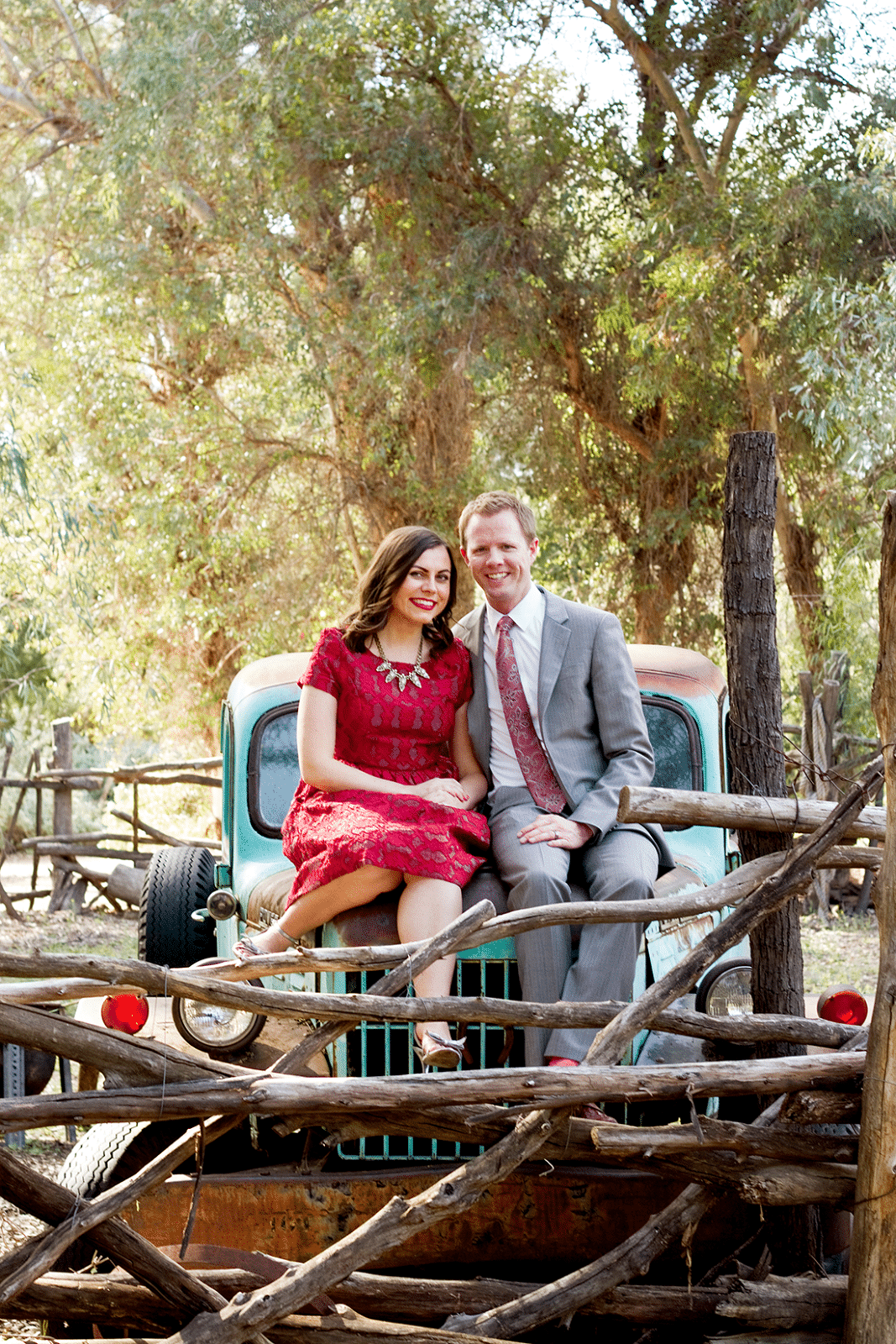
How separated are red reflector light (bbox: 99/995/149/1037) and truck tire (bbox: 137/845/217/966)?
158cm

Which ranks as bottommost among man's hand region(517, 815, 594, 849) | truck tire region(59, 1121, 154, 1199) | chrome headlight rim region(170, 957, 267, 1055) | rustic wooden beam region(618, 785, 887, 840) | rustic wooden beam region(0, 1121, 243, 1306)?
truck tire region(59, 1121, 154, 1199)

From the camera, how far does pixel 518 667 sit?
4605 mm

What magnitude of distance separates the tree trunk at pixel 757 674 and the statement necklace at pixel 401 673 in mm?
1051

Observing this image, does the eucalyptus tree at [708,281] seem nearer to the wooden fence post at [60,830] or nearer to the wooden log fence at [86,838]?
the wooden log fence at [86,838]

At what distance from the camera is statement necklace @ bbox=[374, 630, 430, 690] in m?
4.48

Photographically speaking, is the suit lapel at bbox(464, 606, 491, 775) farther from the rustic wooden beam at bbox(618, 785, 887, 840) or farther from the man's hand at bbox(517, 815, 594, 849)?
the rustic wooden beam at bbox(618, 785, 887, 840)

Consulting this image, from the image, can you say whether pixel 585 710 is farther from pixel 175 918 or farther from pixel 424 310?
pixel 424 310

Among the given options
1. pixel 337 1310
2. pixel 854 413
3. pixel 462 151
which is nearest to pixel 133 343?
pixel 462 151

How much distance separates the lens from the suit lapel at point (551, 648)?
14.8 ft

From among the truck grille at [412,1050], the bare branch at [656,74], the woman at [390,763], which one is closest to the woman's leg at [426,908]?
the woman at [390,763]

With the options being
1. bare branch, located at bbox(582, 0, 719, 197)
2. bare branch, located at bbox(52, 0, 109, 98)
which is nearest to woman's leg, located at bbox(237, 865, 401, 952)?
bare branch, located at bbox(582, 0, 719, 197)

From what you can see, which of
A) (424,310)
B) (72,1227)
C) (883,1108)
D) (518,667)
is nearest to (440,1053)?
(72,1227)

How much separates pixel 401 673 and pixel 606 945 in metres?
1.19

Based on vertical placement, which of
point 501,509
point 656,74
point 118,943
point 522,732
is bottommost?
point 118,943
